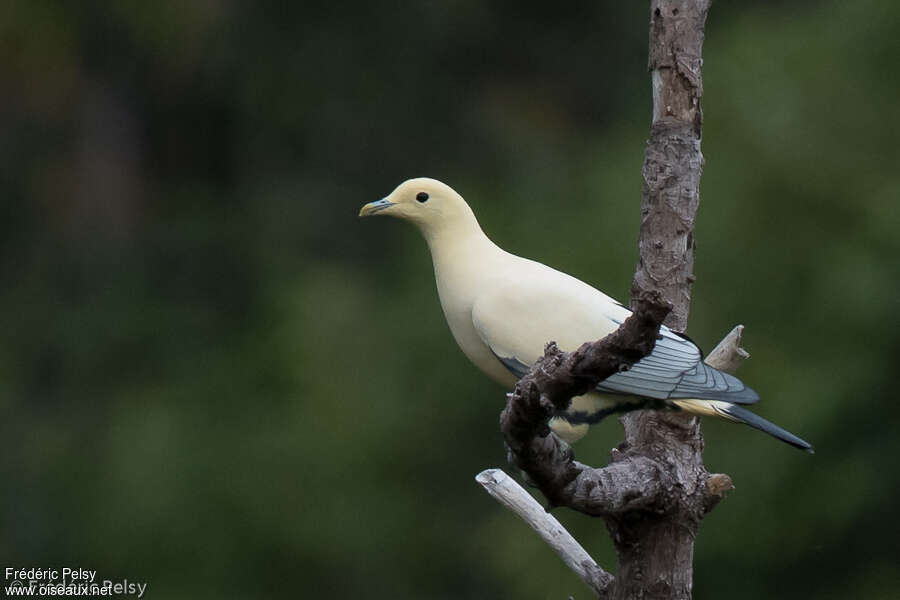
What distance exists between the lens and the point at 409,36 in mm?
12008

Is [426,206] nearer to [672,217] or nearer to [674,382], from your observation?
[672,217]

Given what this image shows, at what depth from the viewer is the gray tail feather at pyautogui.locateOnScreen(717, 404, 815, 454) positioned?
4386 mm

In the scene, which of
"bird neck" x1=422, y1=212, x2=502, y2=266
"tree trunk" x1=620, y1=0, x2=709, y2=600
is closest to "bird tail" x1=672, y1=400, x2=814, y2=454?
"tree trunk" x1=620, y1=0, x2=709, y2=600

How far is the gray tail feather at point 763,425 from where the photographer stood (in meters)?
4.39

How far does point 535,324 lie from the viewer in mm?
4801

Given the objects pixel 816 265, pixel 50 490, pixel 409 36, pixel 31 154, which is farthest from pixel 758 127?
pixel 31 154

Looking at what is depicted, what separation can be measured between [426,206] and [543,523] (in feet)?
3.89

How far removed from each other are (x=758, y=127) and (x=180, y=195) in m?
5.11

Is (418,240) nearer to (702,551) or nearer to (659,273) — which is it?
(702,551)

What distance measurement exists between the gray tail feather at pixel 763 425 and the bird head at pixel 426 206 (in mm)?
1114

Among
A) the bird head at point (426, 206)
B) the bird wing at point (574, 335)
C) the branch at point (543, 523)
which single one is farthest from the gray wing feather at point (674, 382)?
the bird head at point (426, 206)

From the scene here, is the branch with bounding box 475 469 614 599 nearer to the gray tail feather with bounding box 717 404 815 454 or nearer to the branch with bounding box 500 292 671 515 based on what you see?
the branch with bounding box 500 292 671 515

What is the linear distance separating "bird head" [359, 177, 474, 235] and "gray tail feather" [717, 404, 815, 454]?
111 cm

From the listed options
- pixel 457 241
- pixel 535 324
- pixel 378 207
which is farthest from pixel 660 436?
pixel 378 207
